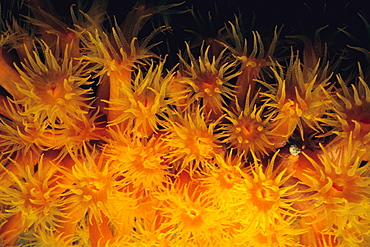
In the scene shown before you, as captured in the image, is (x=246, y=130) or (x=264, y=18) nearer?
(x=246, y=130)

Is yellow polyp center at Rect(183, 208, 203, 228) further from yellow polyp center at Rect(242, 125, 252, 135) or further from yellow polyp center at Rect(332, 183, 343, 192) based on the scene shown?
yellow polyp center at Rect(332, 183, 343, 192)

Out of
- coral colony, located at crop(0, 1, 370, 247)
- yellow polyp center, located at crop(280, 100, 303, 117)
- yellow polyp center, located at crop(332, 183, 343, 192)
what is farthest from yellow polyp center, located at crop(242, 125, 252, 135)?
yellow polyp center, located at crop(332, 183, 343, 192)

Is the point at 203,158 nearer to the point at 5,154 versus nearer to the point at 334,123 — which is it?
the point at 334,123

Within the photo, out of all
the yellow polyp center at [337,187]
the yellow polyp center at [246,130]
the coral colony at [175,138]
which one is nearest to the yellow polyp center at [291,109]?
the coral colony at [175,138]

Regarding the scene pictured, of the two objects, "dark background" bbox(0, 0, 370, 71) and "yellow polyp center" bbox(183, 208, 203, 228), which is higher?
"dark background" bbox(0, 0, 370, 71)

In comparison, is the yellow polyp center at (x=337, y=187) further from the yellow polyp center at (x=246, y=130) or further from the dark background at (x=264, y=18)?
the dark background at (x=264, y=18)

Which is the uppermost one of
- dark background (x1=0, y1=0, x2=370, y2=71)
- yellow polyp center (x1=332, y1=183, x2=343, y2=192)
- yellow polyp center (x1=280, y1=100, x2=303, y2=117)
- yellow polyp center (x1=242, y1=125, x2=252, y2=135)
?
dark background (x1=0, y1=0, x2=370, y2=71)

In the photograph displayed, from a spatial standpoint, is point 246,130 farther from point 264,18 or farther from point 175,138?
point 264,18

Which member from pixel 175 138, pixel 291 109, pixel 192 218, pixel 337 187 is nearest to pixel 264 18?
pixel 291 109
